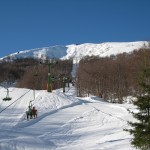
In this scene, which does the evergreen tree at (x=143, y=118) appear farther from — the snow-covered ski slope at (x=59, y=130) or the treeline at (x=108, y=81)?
the treeline at (x=108, y=81)

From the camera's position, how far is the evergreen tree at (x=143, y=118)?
1162 cm

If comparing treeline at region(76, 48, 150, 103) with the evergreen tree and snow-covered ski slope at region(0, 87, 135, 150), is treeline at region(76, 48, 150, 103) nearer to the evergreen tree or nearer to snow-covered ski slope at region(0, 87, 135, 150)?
snow-covered ski slope at region(0, 87, 135, 150)

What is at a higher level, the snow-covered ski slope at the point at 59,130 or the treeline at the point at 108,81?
the treeline at the point at 108,81

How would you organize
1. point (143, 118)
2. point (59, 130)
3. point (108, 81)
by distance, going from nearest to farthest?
point (143, 118)
point (59, 130)
point (108, 81)

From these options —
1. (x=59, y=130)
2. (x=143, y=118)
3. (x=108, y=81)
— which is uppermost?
(x=108, y=81)

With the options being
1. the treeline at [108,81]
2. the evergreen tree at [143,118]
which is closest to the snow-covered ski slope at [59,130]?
the evergreen tree at [143,118]

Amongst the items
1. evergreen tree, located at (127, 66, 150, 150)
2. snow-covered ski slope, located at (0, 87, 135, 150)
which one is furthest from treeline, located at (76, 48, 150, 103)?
evergreen tree, located at (127, 66, 150, 150)

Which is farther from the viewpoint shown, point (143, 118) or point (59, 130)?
point (59, 130)

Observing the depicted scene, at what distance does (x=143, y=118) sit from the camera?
12.0m

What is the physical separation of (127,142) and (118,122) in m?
7.49

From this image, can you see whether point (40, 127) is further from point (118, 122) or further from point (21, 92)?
point (21, 92)

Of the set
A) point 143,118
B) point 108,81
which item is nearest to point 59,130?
point 143,118

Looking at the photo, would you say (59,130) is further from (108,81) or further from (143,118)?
(108,81)

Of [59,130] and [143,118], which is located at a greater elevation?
[143,118]
